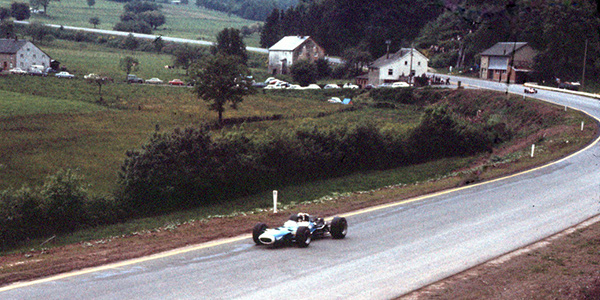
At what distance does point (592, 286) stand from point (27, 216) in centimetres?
2818

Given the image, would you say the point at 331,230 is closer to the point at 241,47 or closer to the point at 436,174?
the point at 436,174

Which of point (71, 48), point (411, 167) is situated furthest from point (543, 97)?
point (71, 48)

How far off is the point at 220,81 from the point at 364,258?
189 feet

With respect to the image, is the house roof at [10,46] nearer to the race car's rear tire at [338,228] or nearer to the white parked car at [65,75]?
the white parked car at [65,75]

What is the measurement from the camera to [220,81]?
74125 mm

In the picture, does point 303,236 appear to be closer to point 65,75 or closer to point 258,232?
point 258,232

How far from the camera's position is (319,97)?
3841 inches

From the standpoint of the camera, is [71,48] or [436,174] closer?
[436,174]

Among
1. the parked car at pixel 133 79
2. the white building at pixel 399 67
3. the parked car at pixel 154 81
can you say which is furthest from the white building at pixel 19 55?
the white building at pixel 399 67

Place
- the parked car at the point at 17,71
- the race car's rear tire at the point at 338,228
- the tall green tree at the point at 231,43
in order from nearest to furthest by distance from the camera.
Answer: the race car's rear tire at the point at 338,228 → the parked car at the point at 17,71 → the tall green tree at the point at 231,43

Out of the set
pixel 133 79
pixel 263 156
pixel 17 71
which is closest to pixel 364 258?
pixel 263 156

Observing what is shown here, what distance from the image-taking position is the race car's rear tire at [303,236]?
20.0 meters

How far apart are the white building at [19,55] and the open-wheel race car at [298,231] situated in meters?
104

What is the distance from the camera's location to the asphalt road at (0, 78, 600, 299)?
1573 centimetres
